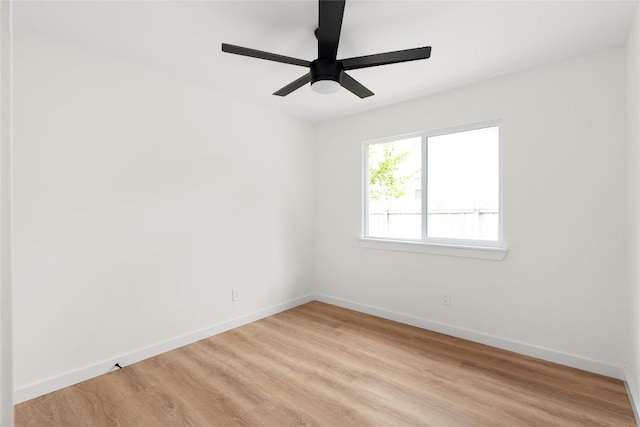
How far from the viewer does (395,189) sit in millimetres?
3623

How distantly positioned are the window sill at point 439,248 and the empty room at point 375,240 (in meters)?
0.02

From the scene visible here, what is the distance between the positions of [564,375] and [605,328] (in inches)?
18.6

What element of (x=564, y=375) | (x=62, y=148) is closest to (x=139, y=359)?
(x=62, y=148)

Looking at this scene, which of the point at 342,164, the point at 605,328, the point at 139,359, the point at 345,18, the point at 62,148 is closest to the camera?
the point at 345,18

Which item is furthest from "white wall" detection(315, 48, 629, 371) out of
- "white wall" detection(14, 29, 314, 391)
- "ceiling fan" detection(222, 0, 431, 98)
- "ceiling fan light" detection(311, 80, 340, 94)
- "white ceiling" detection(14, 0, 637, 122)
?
"white wall" detection(14, 29, 314, 391)

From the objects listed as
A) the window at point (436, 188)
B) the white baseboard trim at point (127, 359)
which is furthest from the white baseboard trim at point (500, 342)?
the white baseboard trim at point (127, 359)

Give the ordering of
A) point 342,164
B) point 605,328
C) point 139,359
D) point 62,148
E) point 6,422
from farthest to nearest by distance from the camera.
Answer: point 342,164, point 139,359, point 605,328, point 62,148, point 6,422

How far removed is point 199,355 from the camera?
2.65 meters

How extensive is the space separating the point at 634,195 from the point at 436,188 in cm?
156

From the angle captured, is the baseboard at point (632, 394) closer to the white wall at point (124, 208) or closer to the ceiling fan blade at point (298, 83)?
the ceiling fan blade at point (298, 83)

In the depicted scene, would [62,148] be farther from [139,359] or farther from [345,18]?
[345,18]

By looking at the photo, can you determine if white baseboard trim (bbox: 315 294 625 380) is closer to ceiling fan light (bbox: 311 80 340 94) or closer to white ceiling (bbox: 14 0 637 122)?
white ceiling (bbox: 14 0 637 122)

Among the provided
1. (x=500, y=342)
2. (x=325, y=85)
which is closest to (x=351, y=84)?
(x=325, y=85)

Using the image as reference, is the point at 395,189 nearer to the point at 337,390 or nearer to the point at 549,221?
the point at 549,221
